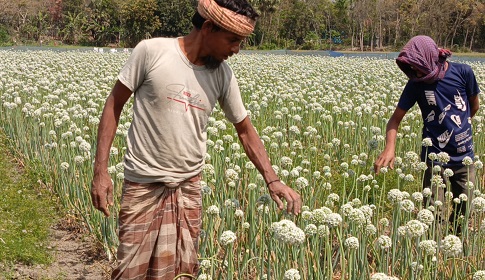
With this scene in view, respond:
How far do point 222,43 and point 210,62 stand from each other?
0.46ft

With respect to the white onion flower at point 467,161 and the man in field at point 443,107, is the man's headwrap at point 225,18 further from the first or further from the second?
the white onion flower at point 467,161

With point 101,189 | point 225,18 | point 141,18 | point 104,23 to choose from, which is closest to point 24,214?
point 101,189

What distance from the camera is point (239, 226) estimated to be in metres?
4.58

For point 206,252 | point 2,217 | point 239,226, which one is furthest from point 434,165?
point 2,217

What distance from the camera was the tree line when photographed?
58.2 m

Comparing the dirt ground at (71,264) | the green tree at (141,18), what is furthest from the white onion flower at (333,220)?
the green tree at (141,18)

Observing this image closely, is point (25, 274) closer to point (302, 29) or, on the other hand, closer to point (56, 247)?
point (56, 247)

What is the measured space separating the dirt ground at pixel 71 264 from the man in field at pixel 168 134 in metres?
1.55

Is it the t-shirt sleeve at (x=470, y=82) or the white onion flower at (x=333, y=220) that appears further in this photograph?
the t-shirt sleeve at (x=470, y=82)

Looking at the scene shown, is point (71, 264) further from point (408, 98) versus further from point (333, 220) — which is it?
point (408, 98)

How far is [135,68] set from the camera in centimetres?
307

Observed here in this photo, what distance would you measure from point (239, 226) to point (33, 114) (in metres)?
4.01

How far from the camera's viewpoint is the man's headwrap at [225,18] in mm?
2996

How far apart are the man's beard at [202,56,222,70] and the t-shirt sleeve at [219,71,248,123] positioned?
0.61 feet
